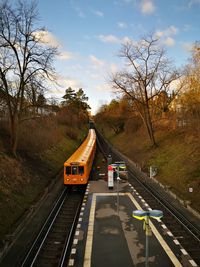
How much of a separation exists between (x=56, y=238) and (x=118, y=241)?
10.6 ft

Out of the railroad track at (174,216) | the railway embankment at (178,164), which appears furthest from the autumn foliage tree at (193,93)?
the railroad track at (174,216)

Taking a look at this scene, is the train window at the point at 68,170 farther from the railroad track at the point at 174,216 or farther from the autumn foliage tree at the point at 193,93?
the autumn foliage tree at the point at 193,93

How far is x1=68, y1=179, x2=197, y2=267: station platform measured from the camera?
441 inches

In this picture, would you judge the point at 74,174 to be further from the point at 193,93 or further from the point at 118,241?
the point at 193,93

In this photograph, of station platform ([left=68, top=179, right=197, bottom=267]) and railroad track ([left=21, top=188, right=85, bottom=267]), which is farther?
railroad track ([left=21, top=188, right=85, bottom=267])

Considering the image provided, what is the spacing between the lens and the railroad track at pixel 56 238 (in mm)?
11297

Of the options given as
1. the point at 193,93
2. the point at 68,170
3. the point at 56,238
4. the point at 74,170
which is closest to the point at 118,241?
the point at 56,238

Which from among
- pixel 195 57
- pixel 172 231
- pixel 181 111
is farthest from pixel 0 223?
pixel 181 111

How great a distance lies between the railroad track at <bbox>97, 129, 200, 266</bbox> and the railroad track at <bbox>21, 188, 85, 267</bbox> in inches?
210

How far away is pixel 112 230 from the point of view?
1434 cm

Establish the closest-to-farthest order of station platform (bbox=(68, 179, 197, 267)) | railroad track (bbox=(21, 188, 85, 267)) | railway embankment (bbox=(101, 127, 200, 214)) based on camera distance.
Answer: station platform (bbox=(68, 179, 197, 267)), railroad track (bbox=(21, 188, 85, 267)), railway embankment (bbox=(101, 127, 200, 214))

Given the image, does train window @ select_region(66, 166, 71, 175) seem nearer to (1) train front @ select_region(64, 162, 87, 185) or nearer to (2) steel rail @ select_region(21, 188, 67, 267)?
(1) train front @ select_region(64, 162, 87, 185)

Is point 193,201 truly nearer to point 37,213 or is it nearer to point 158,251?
point 158,251

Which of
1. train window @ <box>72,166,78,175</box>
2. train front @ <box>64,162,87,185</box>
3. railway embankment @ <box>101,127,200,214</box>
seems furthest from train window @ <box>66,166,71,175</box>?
railway embankment @ <box>101,127,200,214</box>
